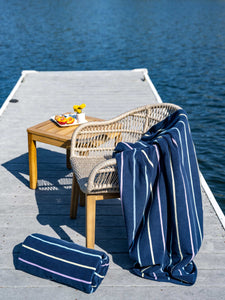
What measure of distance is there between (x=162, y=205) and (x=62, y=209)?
1021 mm

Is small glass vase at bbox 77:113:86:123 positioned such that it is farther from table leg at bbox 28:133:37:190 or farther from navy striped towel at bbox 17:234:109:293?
navy striped towel at bbox 17:234:109:293

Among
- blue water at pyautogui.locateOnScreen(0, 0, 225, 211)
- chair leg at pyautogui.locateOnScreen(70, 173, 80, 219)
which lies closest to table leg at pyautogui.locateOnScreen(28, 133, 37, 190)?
chair leg at pyautogui.locateOnScreen(70, 173, 80, 219)

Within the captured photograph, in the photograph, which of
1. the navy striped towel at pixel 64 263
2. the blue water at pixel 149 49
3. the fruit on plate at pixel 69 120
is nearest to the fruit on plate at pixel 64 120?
the fruit on plate at pixel 69 120

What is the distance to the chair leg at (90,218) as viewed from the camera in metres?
2.45

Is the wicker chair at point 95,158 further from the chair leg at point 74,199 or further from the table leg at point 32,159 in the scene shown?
the table leg at point 32,159

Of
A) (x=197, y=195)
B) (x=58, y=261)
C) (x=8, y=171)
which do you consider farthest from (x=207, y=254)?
(x=8, y=171)

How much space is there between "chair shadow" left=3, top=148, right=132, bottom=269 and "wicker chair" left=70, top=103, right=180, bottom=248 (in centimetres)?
13

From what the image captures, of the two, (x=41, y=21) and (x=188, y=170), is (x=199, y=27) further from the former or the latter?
(x=188, y=170)

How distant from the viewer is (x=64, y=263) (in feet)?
7.50

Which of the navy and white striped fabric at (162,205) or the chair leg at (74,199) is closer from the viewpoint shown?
the navy and white striped fabric at (162,205)

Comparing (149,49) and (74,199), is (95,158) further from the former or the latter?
(149,49)

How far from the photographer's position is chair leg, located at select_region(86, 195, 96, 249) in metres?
2.45

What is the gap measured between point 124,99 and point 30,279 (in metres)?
4.06

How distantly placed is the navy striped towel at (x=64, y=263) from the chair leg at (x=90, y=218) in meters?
0.15
